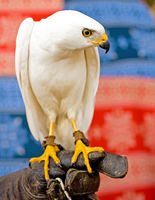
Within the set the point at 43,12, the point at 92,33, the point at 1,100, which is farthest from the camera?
the point at 43,12

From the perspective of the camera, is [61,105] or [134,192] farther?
[134,192]

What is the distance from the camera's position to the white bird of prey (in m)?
0.82

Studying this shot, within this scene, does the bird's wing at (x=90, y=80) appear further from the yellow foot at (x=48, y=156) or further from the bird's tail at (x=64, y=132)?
the yellow foot at (x=48, y=156)

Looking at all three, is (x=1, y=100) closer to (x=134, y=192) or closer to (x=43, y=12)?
(x=43, y=12)

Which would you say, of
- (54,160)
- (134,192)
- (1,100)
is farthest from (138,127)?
(54,160)

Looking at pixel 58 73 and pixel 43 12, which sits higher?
pixel 43 12

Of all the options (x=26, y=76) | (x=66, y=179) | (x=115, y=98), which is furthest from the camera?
(x=115, y=98)

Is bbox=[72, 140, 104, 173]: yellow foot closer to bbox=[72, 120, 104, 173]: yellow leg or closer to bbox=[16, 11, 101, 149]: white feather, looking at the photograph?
bbox=[72, 120, 104, 173]: yellow leg

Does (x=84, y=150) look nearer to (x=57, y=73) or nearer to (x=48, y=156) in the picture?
(x=48, y=156)

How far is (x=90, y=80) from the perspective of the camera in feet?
3.29

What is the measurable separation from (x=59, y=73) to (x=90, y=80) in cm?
15

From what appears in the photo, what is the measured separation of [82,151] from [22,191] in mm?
223

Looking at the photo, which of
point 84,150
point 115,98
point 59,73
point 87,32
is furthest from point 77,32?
point 115,98

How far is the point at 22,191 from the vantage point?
2.96 ft
